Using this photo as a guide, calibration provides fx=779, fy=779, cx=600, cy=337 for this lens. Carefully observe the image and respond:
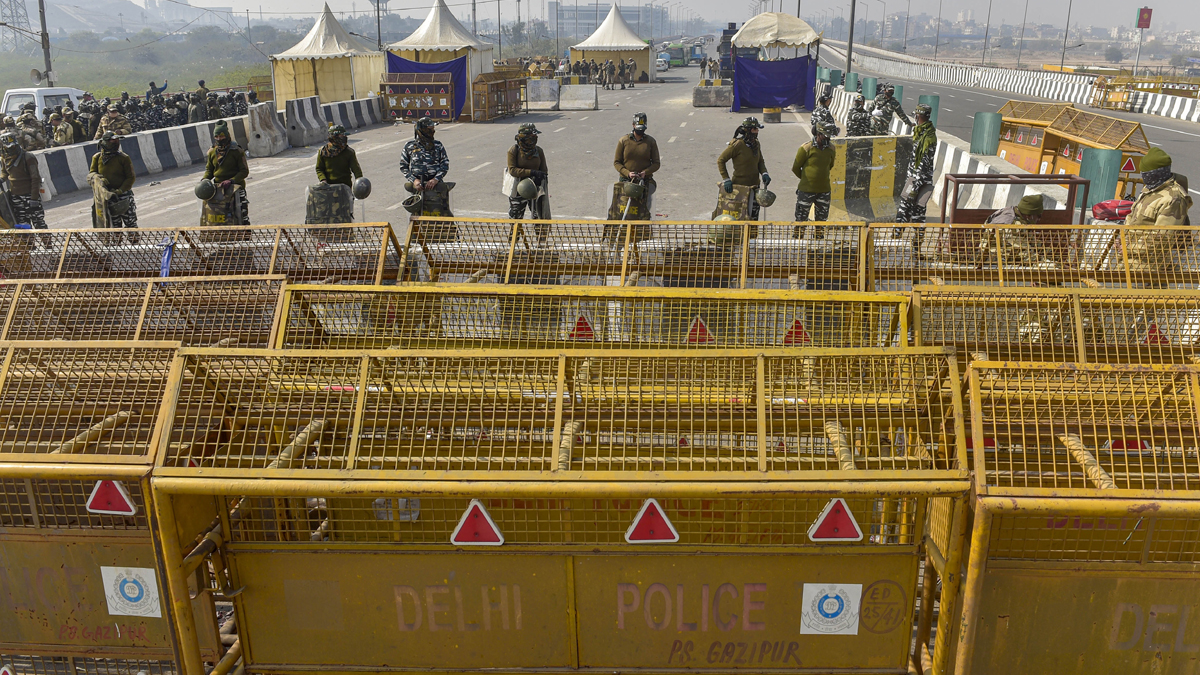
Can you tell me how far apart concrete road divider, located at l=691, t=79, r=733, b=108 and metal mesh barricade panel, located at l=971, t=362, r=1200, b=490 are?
33.7 m

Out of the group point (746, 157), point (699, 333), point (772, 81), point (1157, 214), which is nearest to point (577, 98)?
point (772, 81)

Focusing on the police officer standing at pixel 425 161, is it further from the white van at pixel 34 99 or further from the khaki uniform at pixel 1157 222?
the white van at pixel 34 99

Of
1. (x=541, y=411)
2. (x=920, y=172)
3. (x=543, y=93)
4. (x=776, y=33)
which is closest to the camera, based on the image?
(x=541, y=411)

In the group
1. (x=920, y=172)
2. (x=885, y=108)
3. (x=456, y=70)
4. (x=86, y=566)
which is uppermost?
(x=456, y=70)

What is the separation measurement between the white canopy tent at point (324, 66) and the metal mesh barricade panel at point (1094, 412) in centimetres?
3056

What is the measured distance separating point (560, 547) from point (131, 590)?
1981mm

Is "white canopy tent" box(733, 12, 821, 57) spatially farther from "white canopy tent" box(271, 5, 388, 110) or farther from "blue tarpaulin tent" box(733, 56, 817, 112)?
"white canopy tent" box(271, 5, 388, 110)

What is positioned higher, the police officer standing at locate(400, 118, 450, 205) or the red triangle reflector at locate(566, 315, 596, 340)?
the police officer standing at locate(400, 118, 450, 205)

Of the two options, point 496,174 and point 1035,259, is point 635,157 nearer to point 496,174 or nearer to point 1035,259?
point 1035,259

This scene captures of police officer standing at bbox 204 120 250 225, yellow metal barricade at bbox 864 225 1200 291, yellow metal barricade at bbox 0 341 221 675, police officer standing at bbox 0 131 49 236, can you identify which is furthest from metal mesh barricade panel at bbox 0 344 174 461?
police officer standing at bbox 0 131 49 236

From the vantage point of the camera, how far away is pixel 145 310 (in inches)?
231

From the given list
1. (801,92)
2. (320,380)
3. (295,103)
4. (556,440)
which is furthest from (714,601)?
(801,92)

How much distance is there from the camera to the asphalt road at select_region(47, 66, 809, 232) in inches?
571

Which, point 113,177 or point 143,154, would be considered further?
point 143,154
